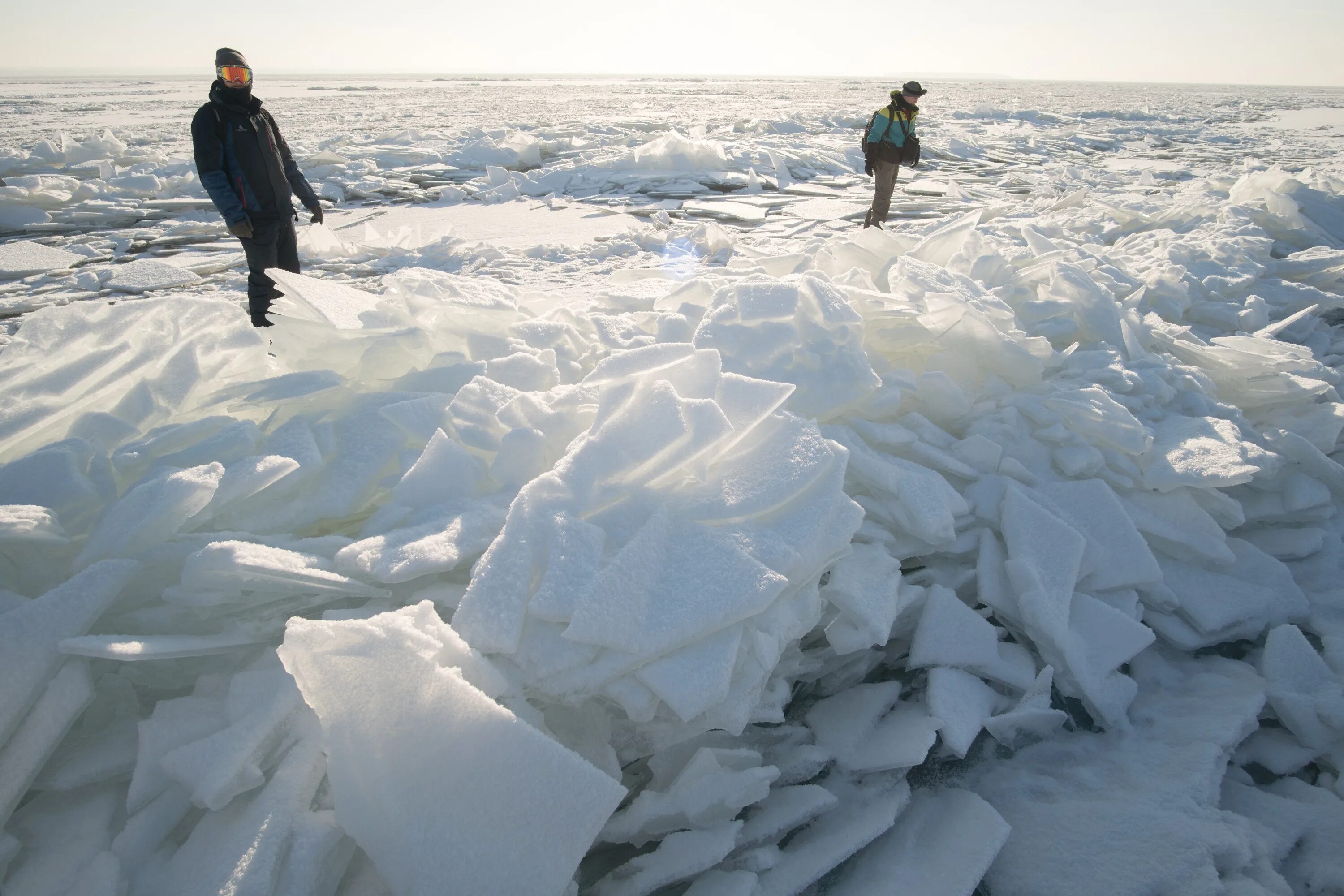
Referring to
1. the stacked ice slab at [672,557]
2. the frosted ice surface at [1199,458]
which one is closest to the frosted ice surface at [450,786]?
the stacked ice slab at [672,557]

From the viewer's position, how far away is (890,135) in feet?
18.5

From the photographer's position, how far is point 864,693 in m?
1.56

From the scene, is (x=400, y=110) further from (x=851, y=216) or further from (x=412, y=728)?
(x=412, y=728)

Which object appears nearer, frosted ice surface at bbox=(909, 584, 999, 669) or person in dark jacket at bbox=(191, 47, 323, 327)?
frosted ice surface at bbox=(909, 584, 999, 669)

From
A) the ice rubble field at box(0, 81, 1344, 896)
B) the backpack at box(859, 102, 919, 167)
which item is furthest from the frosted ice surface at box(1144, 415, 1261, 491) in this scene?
the backpack at box(859, 102, 919, 167)

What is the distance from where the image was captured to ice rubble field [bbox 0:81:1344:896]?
1.11m

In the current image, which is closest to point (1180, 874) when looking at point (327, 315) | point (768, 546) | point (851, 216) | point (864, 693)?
point (864, 693)

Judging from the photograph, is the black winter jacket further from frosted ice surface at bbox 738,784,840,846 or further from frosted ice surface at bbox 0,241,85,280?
frosted ice surface at bbox 738,784,840,846

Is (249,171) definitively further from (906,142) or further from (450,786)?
(906,142)

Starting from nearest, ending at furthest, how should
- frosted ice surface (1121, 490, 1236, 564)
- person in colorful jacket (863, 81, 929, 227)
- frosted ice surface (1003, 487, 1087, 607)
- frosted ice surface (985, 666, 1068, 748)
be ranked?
frosted ice surface (985, 666, 1068, 748) → frosted ice surface (1003, 487, 1087, 607) → frosted ice surface (1121, 490, 1236, 564) → person in colorful jacket (863, 81, 929, 227)

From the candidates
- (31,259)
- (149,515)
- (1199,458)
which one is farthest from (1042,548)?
(31,259)

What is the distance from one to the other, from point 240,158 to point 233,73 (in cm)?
36

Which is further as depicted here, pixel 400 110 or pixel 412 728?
pixel 400 110

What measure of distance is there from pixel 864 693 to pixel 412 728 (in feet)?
3.28
